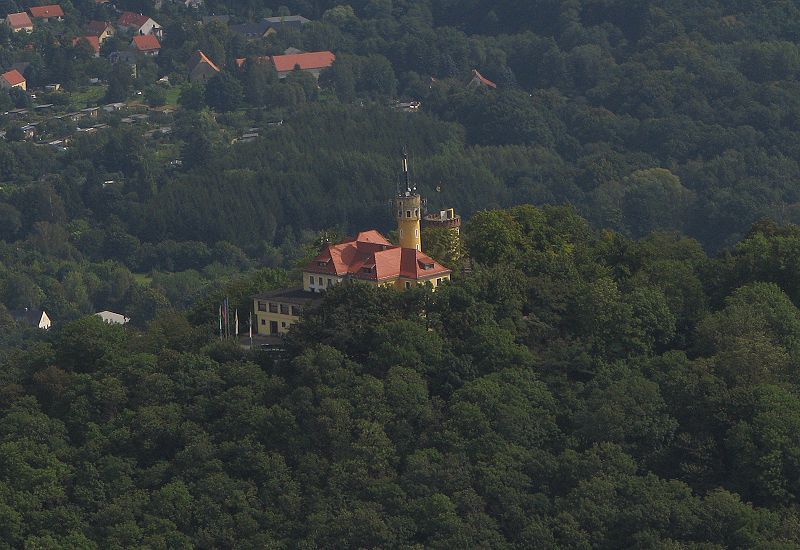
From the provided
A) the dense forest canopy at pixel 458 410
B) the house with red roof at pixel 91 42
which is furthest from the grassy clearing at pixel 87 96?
the dense forest canopy at pixel 458 410

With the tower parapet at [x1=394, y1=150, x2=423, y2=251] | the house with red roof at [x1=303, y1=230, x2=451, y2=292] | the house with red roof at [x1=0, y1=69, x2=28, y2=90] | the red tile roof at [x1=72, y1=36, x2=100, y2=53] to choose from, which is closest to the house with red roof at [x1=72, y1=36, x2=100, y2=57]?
the red tile roof at [x1=72, y1=36, x2=100, y2=53]

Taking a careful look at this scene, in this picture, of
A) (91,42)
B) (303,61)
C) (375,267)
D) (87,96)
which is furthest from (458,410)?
(91,42)

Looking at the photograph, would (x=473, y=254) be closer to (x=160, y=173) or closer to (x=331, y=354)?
(x=331, y=354)

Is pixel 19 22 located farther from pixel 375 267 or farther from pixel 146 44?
pixel 375 267

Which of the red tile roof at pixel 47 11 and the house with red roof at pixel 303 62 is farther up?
the house with red roof at pixel 303 62

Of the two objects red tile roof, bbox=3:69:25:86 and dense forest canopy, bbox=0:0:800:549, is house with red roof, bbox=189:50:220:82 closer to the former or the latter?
red tile roof, bbox=3:69:25:86

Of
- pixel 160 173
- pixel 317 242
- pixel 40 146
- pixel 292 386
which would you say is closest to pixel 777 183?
pixel 160 173

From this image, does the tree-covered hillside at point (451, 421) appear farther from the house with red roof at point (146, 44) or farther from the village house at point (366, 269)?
the house with red roof at point (146, 44)
